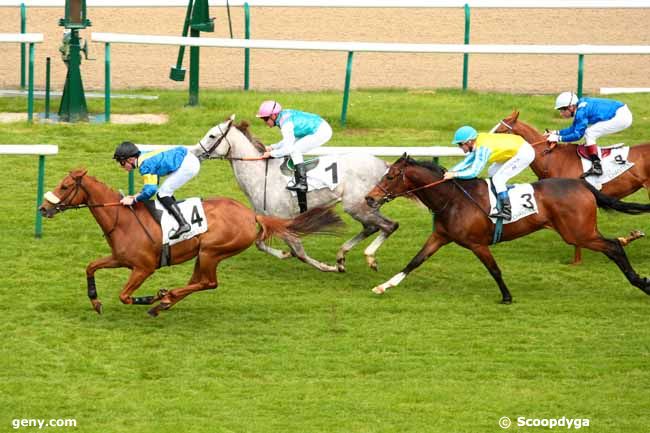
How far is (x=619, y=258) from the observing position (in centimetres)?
1086

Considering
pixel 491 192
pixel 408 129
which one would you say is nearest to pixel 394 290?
pixel 491 192

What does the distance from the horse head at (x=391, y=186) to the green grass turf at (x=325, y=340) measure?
77 centimetres

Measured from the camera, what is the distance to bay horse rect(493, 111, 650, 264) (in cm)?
1201

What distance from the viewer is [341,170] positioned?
455 inches

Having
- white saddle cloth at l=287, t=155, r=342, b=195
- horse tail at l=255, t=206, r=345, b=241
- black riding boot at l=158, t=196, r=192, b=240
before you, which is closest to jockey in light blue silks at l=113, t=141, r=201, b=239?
black riding boot at l=158, t=196, r=192, b=240

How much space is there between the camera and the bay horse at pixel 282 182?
37.8ft

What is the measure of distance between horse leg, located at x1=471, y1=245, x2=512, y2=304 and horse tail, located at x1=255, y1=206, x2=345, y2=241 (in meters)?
1.10

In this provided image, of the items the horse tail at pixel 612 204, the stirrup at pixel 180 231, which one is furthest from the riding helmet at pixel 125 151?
the horse tail at pixel 612 204

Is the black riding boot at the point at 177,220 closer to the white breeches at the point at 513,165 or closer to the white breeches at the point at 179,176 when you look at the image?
the white breeches at the point at 179,176

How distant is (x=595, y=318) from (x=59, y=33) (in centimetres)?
1101

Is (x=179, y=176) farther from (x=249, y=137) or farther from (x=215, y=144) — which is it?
(x=249, y=137)

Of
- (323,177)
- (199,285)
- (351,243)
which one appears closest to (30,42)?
(323,177)

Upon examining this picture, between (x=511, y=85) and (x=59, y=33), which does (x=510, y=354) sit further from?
(x=59, y=33)

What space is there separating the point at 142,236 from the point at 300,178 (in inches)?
70.0
